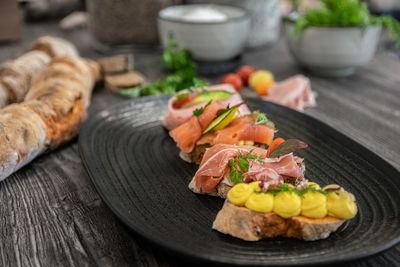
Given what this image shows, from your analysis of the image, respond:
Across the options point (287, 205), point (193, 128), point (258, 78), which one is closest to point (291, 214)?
point (287, 205)

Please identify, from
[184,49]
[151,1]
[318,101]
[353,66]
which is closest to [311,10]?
[353,66]

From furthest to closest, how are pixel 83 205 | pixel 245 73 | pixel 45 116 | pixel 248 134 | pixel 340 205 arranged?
pixel 245 73 < pixel 45 116 < pixel 248 134 < pixel 83 205 < pixel 340 205

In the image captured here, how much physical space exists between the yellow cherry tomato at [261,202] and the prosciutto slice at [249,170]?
0.08 m

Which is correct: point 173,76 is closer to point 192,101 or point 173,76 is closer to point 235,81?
point 235,81

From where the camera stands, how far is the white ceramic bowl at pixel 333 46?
8.30 feet

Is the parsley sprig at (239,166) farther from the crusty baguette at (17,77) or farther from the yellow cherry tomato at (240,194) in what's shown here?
the crusty baguette at (17,77)

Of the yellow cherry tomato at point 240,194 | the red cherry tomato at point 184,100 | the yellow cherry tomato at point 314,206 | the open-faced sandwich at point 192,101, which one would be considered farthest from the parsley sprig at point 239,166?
the red cherry tomato at point 184,100

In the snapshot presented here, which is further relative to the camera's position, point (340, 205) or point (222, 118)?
point (222, 118)

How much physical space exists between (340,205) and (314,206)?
2.7 inches

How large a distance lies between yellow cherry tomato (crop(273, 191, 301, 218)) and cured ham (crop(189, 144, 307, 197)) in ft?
0.27

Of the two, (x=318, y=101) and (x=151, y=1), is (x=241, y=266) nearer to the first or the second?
(x=318, y=101)

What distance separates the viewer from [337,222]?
1116 millimetres

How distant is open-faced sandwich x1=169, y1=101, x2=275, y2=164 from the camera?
156 centimetres

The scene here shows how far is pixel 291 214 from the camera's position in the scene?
112 centimetres
